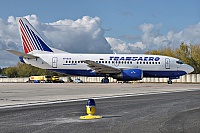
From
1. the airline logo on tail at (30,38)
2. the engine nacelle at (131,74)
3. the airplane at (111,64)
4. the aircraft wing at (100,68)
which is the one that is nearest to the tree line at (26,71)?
the airline logo on tail at (30,38)

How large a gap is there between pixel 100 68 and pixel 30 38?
1122 cm

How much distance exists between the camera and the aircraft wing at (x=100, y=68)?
43144mm

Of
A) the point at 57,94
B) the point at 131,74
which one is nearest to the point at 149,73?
the point at 131,74

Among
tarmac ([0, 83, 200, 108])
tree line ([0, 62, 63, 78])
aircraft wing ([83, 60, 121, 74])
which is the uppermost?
tree line ([0, 62, 63, 78])

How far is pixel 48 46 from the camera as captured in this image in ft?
162

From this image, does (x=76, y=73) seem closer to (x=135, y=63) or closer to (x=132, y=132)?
(x=135, y=63)

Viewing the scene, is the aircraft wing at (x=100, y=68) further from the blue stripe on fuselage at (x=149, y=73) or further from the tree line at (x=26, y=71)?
the tree line at (x=26, y=71)

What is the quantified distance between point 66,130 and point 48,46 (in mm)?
41637

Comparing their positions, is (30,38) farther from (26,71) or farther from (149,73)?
(26,71)

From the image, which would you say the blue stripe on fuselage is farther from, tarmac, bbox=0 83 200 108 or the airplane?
tarmac, bbox=0 83 200 108

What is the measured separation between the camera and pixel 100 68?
44281 mm

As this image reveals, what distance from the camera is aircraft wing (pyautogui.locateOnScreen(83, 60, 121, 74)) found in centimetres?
4314

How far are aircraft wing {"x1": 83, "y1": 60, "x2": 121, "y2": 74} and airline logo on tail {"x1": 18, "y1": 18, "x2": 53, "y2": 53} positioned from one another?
26.2 ft

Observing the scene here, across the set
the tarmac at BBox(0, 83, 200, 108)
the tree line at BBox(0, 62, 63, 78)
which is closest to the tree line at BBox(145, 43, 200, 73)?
the tree line at BBox(0, 62, 63, 78)
